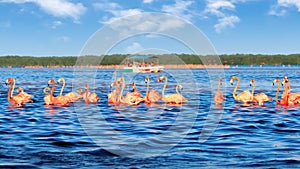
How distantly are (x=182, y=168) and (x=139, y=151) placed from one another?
2.02 m

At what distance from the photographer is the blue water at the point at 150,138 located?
1068 cm

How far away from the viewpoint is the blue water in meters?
10.7

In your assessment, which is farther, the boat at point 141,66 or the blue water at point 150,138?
the boat at point 141,66

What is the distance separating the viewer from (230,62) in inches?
7667

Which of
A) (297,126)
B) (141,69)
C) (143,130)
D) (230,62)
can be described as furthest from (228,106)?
(230,62)

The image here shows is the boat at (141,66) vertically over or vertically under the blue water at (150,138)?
over

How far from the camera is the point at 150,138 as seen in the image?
13727mm

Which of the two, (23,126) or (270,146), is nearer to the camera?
(270,146)

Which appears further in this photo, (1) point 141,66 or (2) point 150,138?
(1) point 141,66

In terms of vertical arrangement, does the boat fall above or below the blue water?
above

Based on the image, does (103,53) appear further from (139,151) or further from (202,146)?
(202,146)

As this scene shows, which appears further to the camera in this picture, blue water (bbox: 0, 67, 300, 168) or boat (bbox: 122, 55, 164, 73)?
boat (bbox: 122, 55, 164, 73)

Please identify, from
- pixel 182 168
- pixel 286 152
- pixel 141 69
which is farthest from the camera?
pixel 141 69

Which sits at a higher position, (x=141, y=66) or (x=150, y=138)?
(x=141, y=66)
